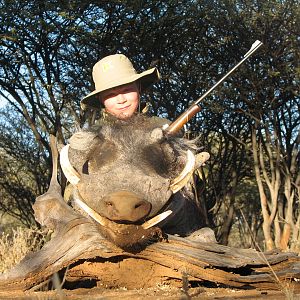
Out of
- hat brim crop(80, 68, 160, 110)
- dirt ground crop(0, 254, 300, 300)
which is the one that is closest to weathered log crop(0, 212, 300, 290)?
dirt ground crop(0, 254, 300, 300)

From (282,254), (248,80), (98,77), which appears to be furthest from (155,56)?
(282,254)

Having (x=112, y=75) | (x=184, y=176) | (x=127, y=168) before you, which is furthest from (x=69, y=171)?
(x=112, y=75)

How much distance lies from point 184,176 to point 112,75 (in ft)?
5.31

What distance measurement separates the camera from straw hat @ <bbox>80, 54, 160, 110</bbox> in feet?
17.4

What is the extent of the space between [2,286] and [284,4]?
Result: 12657mm

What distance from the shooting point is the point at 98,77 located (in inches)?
217

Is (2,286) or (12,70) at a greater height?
(12,70)

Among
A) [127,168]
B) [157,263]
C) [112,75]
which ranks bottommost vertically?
[157,263]

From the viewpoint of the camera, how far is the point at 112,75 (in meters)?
5.40

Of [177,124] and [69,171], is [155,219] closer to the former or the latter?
[69,171]

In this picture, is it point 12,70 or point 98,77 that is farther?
point 12,70

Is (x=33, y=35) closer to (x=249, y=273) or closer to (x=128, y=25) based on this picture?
(x=128, y=25)

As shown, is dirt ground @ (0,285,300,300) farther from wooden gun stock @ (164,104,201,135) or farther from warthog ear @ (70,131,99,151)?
wooden gun stock @ (164,104,201,135)

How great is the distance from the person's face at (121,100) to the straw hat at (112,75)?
72 millimetres
